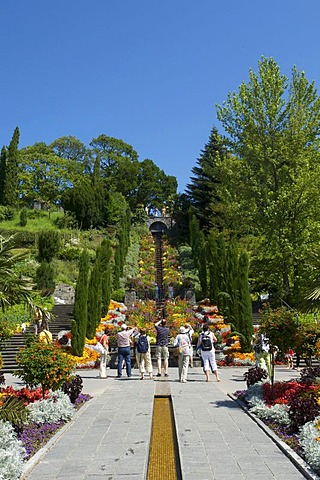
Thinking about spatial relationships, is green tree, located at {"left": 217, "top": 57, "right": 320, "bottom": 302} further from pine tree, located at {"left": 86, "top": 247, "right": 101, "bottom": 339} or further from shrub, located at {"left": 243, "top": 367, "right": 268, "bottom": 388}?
shrub, located at {"left": 243, "top": 367, "right": 268, "bottom": 388}

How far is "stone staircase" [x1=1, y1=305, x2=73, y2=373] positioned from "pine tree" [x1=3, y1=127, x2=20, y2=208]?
1033 inches

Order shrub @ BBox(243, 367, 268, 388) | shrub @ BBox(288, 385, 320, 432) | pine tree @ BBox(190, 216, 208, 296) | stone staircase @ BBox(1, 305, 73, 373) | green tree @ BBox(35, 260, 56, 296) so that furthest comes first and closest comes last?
pine tree @ BBox(190, 216, 208, 296) → green tree @ BBox(35, 260, 56, 296) → stone staircase @ BBox(1, 305, 73, 373) → shrub @ BBox(243, 367, 268, 388) → shrub @ BBox(288, 385, 320, 432)

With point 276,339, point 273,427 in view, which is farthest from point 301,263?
point 273,427

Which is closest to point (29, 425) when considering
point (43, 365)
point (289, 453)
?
point (43, 365)

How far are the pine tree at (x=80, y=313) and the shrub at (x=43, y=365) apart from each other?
8.66 m

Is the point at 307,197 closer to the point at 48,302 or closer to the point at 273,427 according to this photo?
the point at 48,302

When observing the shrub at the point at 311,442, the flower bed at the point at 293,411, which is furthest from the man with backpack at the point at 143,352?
the shrub at the point at 311,442

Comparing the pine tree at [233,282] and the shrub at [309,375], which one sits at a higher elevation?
the pine tree at [233,282]

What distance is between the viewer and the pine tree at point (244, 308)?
688 inches

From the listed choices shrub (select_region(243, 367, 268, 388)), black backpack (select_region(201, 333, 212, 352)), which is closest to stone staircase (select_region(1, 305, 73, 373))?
black backpack (select_region(201, 333, 212, 352))

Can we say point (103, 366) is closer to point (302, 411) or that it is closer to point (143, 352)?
point (143, 352)

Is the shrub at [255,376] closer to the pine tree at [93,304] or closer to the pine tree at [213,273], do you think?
the pine tree at [93,304]

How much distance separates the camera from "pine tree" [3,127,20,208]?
49250mm

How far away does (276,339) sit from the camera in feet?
28.7
